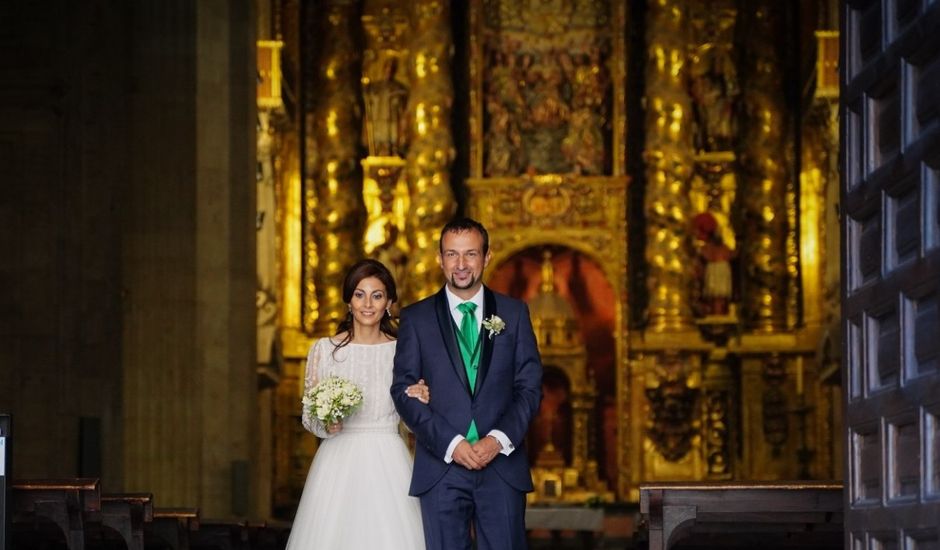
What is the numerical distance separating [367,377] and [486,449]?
108cm

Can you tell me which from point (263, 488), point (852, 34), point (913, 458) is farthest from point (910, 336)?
point (263, 488)

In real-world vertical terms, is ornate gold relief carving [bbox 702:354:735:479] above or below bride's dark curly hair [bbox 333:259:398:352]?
below

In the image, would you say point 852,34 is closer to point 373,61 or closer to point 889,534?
point 889,534

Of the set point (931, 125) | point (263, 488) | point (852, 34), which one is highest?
point (852, 34)

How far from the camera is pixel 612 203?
23625 millimetres

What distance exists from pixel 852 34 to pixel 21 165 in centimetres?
904

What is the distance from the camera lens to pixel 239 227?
50.2ft

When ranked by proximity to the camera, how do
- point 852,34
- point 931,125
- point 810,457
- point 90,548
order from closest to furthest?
point 931,125
point 852,34
point 90,548
point 810,457

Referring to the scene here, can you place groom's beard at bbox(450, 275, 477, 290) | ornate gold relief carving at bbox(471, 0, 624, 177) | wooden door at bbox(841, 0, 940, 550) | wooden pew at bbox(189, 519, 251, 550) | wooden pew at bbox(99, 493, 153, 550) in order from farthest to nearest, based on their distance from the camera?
ornate gold relief carving at bbox(471, 0, 624, 177), wooden pew at bbox(189, 519, 251, 550), wooden pew at bbox(99, 493, 153, 550), groom's beard at bbox(450, 275, 477, 290), wooden door at bbox(841, 0, 940, 550)

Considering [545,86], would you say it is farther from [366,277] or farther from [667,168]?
[366,277]

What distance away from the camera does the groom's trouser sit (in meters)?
7.65

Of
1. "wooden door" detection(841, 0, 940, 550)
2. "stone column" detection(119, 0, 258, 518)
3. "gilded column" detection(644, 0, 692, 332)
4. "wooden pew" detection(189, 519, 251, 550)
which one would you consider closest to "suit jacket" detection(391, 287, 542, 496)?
"wooden door" detection(841, 0, 940, 550)

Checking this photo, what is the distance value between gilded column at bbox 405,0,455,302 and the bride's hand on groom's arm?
50.8 feet

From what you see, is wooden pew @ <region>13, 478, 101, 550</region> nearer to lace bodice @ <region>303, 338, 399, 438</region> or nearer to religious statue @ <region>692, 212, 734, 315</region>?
lace bodice @ <region>303, 338, 399, 438</region>
